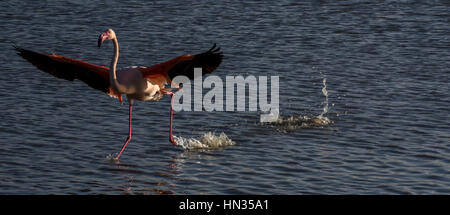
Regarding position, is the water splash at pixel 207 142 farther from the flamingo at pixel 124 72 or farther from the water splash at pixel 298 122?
the water splash at pixel 298 122

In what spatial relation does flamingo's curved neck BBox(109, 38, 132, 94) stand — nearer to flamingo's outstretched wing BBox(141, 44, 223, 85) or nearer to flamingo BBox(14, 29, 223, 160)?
flamingo BBox(14, 29, 223, 160)

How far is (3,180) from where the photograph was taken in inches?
384

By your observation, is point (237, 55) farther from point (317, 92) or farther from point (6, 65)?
point (6, 65)

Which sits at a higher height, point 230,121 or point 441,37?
point 441,37

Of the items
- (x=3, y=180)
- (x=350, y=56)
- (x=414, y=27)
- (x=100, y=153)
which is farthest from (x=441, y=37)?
(x=3, y=180)

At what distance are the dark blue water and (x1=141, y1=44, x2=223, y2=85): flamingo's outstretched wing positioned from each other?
112cm

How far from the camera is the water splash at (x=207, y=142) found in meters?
11.5

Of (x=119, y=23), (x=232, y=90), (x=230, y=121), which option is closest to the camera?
(x=230, y=121)

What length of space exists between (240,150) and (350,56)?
276 inches

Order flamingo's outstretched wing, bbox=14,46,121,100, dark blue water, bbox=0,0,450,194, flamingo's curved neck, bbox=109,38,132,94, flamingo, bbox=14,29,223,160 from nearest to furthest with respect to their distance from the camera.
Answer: dark blue water, bbox=0,0,450,194
flamingo, bbox=14,29,223,160
flamingo's curved neck, bbox=109,38,132,94
flamingo's outstretched wing, bbox=14,46,121,100

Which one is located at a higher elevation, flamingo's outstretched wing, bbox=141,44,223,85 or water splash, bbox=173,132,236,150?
flamingo's outstretched wing, bbox=141,44,223,85

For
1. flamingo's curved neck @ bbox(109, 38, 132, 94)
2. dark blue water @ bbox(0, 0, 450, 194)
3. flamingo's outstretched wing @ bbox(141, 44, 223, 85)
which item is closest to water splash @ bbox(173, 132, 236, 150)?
dark blue water @ bbox(0, 0, 450, 194)

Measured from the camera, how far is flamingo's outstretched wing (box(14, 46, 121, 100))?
1091cm

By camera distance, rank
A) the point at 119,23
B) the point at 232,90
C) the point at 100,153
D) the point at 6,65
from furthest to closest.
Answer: the point at 119,23, the point at 6,65, the point at 232,90, the point at 100,153
